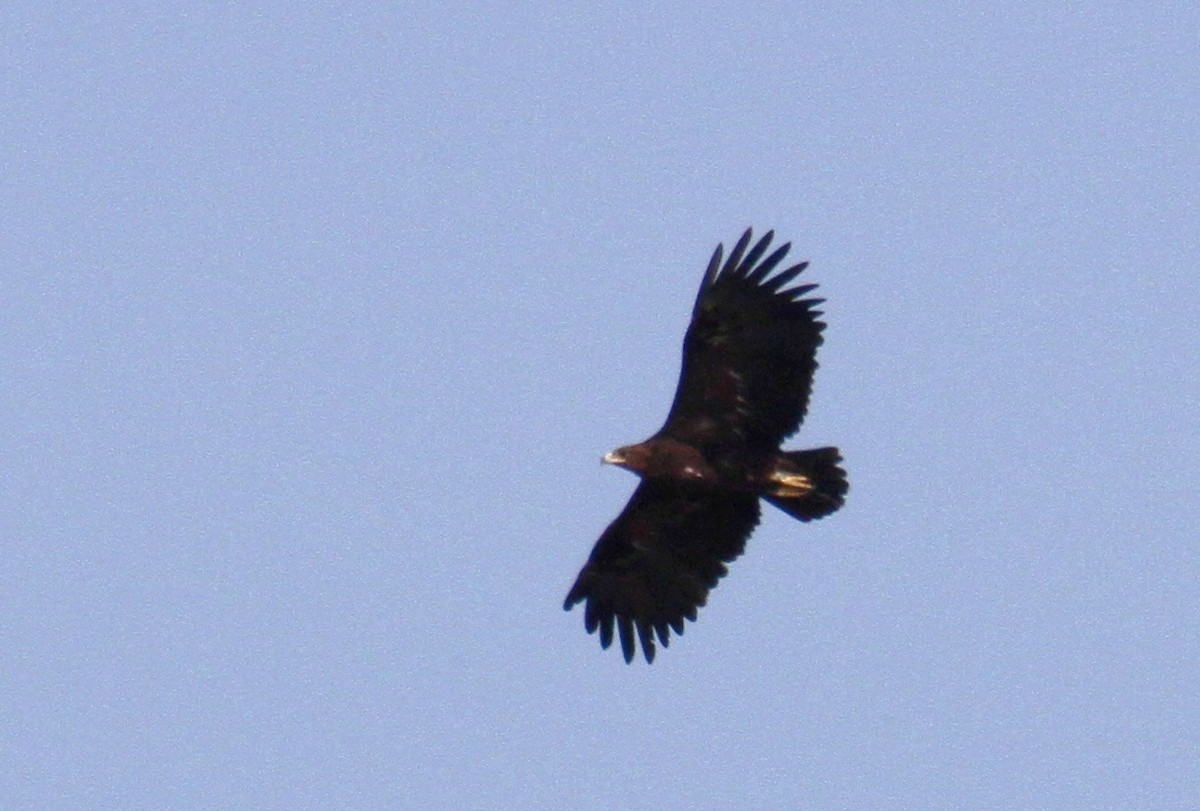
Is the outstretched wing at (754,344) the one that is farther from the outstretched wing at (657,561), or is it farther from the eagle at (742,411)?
the outstretched wing at (657,561)

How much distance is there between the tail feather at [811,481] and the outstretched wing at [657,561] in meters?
1.12

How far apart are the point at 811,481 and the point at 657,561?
2.48 m

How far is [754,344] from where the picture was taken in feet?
79.5

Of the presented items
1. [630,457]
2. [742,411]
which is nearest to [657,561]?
[630,457]

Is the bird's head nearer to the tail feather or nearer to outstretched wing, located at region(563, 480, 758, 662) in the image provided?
outstretched wing, located at region(563, 480, 758, 662)

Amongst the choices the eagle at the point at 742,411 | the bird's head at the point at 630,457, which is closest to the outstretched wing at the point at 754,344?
the eagle at the point at 742,411

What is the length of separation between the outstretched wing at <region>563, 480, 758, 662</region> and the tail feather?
1123 mm

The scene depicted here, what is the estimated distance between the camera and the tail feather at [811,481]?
78.4ft

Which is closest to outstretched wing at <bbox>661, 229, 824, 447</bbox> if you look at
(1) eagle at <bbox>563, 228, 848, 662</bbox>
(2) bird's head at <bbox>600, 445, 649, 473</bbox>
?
(1) eagle at <bbox>563, 228, 848, 662</bbox>

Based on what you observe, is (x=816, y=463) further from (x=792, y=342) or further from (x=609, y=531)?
(x=609, y=531)

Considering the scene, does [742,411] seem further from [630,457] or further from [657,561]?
[657,561]

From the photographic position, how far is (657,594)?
84.6ft

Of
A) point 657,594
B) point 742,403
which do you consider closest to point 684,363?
point 742,403

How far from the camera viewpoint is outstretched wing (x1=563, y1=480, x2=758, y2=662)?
25.4 metres
